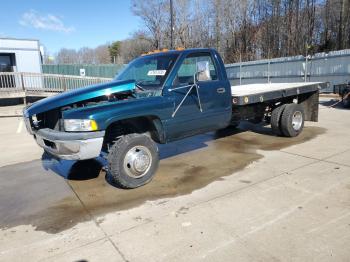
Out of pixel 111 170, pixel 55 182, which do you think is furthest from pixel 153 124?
pixel 55 182

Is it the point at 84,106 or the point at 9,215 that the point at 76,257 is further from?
the point at 84,106

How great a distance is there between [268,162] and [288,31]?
29.6 m

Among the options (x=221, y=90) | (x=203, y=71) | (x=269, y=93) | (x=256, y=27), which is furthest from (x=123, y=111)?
(x=256, y=27)

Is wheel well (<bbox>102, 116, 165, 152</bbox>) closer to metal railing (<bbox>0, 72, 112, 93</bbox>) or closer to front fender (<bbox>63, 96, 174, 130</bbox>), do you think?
front fender (<bbox>63, 96, 174, 130</bbox>)

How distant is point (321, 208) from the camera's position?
3893 millimetres

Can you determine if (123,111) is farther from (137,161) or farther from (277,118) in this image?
(277,118)

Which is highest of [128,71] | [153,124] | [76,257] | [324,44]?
[324,44]

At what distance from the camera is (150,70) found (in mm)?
5602

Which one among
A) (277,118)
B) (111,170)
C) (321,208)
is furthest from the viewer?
(277,118)

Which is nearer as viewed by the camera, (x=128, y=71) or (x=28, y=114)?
(x=28, y=114)

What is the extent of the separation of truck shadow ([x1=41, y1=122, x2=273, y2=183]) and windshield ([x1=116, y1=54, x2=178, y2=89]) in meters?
1.67

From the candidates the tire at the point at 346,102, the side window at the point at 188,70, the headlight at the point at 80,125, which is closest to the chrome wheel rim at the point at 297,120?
the side window at the point at 188,70

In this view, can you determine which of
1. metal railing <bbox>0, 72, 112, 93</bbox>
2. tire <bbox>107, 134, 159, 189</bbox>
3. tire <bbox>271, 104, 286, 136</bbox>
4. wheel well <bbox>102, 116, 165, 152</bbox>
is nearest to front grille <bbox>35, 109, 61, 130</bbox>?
wheel well <bbox>102, 116, 165, 152</bbox>

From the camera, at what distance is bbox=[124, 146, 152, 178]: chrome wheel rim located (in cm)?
473
